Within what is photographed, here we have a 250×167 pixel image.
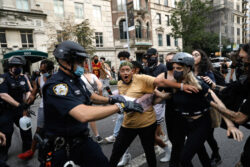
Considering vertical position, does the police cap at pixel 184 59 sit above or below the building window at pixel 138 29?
below

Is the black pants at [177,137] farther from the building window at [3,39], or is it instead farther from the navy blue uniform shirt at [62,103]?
the building window at [3,39]

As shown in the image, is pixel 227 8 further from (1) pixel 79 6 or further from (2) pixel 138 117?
(2) pixel 138 117

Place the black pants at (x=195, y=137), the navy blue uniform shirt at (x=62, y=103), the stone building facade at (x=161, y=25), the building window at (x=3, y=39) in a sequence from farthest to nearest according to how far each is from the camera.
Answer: the stone building facade at (x=161, y=25)
the building window at (x=3, y=39)
the black pants at (x=195, y=137)
the navy blue uniform shirt at (x=62, y=103)

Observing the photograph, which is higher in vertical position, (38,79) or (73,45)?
(73,45)

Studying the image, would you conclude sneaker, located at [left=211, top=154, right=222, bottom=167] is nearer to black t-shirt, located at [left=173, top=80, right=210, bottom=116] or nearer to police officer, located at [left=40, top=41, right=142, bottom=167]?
black t-shirt, located at [left=173, top=80, right=210, bottom=116]

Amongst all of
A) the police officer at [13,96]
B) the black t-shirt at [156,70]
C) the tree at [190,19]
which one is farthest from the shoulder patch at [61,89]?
the tree at [190,19]

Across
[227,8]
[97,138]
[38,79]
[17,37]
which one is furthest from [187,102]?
[227,8]

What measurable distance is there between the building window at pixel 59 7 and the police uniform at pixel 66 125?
67.0 feet

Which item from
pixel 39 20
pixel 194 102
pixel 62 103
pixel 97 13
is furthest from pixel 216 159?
pixel 97 13

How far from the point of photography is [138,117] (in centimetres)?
248

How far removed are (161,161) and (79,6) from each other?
71.1 ft

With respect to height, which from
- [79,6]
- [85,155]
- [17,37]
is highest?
[79,6]

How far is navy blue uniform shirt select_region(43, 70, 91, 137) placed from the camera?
5.37ft

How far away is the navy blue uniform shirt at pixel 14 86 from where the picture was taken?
Answer: 330 cm
